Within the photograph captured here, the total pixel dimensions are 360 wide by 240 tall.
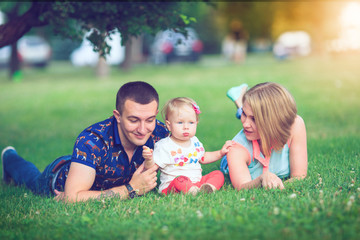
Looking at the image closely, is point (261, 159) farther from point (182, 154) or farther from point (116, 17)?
point (116, 17)

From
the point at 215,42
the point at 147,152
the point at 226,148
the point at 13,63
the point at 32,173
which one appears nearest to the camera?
the point at 147,152

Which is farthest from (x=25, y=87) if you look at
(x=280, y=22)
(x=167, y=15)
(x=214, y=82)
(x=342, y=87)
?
(x=280, y=22)

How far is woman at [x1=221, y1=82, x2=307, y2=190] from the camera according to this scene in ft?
15.3

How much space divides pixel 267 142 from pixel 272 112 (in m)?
0.34

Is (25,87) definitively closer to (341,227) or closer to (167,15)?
(167,15)

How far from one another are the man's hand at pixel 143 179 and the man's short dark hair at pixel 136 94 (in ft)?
2.21

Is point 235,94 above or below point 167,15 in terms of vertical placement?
below

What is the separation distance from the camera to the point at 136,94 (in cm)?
456

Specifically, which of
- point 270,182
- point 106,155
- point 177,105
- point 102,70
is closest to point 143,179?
point 106,155

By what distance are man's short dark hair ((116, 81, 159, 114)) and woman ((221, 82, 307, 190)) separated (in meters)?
1.04

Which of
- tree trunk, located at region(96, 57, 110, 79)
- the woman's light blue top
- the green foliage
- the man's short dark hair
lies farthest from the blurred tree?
tree trunk, located at region(96, 57, 110, 79)

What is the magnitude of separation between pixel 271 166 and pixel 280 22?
140 ft

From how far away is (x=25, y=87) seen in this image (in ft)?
62.5

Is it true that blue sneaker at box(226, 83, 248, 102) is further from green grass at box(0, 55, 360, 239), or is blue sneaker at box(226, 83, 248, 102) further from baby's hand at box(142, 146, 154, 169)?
baby's hand at box(142, 146, 154, 169)
